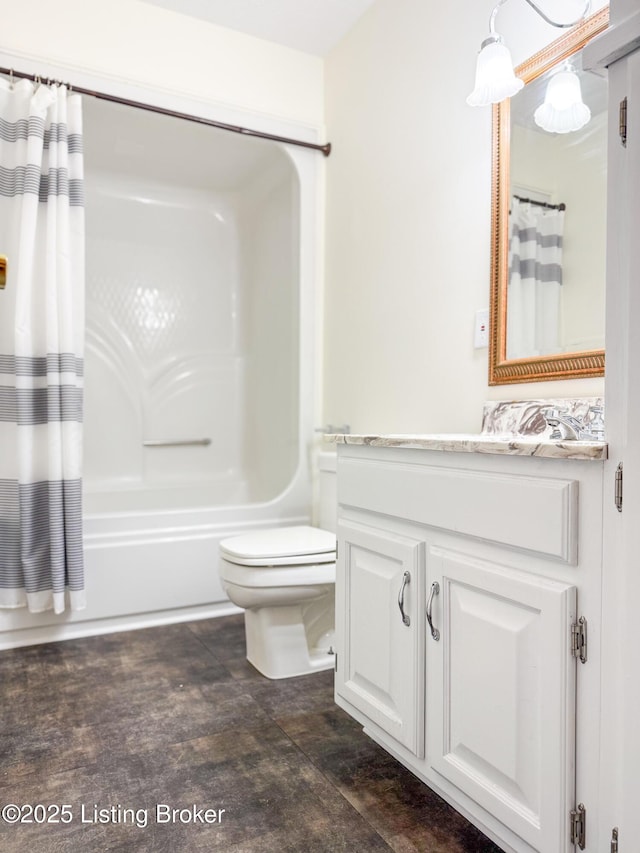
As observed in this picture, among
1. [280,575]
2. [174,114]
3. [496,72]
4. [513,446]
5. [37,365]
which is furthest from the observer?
[174,114]

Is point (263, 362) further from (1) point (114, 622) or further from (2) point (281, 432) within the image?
(1) point (114, 622)

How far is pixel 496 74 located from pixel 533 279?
1.77 ft

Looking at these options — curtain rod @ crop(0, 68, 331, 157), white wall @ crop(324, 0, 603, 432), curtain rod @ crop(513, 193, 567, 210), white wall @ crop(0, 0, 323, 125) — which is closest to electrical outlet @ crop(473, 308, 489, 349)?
white wall @ crop(324, 0, 603, 432)

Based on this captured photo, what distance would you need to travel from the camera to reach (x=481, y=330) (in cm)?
188

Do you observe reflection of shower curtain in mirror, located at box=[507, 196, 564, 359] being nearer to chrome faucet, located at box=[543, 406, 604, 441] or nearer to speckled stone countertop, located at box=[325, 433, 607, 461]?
chrome faucet, located at box=[543, 406, 604, 441]

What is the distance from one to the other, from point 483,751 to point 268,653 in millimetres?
990

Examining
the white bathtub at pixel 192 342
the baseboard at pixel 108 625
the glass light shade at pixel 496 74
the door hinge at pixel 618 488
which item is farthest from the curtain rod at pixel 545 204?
the baseboard at pixel 108 625

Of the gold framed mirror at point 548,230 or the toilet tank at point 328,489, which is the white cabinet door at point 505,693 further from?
the toilet tank at point 328,489

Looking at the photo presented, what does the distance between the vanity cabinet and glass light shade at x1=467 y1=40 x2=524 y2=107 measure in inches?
39.4

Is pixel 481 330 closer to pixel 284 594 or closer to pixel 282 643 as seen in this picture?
pixel 284 594

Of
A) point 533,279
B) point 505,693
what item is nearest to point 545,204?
point 533,279

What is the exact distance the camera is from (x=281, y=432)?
3.25 meters

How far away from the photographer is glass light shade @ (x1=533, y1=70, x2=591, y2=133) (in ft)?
5.13

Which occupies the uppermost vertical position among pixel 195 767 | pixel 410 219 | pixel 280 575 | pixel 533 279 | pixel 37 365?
pixel 410 219
